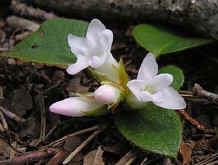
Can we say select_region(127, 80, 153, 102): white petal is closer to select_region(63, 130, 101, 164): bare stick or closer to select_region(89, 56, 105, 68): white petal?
select_region(89, 56, 105, 68): white petal

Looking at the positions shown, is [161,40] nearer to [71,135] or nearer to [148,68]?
[148,68]

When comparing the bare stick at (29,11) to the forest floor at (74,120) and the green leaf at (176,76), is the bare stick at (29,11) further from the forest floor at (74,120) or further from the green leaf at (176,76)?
the green leaf at (176,76)

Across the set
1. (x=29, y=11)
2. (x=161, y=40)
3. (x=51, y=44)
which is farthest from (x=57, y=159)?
(x=29, y=11)

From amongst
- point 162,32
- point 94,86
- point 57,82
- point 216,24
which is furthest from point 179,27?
point 57,82

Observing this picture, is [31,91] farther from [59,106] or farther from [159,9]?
[159,9]

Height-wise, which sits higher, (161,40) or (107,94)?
(161,40)

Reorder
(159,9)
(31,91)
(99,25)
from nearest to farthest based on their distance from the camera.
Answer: (99,25) < (31,91) < (159,9)
